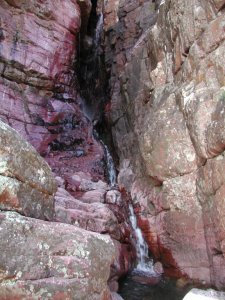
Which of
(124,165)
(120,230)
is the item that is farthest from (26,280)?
(124,165)

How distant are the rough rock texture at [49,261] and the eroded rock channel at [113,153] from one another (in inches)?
0.8

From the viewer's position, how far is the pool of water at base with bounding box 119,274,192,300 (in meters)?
8.84

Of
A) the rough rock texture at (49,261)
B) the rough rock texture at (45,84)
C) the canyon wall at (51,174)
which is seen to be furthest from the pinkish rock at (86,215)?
the rough rock texture at (45,84)

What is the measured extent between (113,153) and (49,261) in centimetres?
1062

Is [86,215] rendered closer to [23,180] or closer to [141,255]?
[141,255]

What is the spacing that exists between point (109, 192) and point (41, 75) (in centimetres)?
846

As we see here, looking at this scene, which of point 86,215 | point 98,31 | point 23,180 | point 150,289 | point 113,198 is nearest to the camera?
point 23,180

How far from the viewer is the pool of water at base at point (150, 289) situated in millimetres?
8836

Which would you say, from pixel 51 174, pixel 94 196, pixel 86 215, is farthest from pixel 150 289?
pixel 51 174

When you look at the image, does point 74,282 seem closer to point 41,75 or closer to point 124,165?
point 124,165

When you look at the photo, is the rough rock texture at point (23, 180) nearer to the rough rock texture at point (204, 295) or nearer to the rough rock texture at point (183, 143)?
the rough rock texture at point (204, 295)

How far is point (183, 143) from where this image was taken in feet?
32.2

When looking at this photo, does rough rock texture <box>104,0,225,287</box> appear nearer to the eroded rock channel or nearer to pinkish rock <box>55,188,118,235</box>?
the eroded rock channel

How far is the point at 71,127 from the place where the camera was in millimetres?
17375
